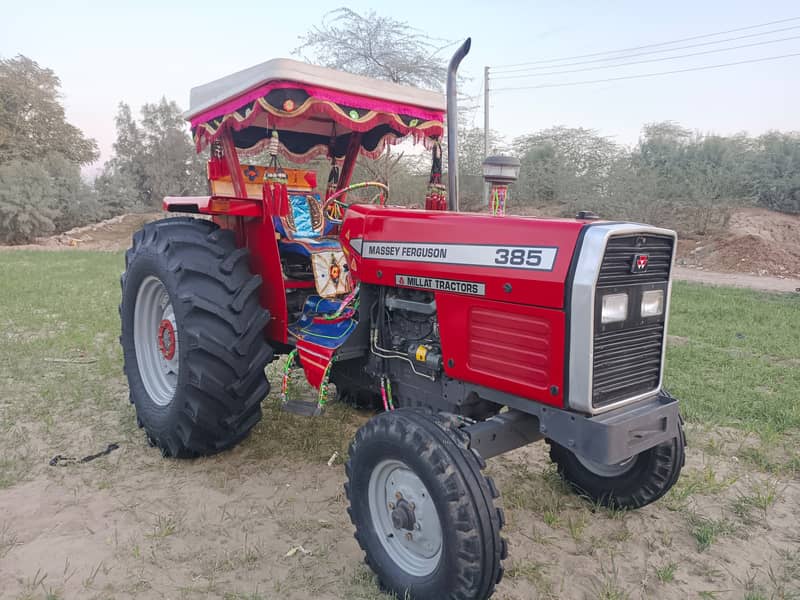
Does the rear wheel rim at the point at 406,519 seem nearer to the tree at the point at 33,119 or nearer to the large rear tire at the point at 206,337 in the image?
the large rear tire at the point at 206,337

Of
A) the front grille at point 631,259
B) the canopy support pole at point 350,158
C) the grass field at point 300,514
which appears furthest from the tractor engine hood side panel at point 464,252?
the canopy support pole at point 350,158

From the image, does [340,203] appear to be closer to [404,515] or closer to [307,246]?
A: [307,246]

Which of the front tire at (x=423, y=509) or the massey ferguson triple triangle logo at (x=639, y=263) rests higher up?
the massey ferguson triple triangle logo at (x=639, y=263)

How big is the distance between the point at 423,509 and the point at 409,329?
920 millimetres

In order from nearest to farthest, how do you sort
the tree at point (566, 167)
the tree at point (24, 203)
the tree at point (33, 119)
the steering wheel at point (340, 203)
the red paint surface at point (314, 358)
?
1. the red paint surface at point (314, 358)
2. the steering wheel at point (340, 203)
3. the tree at point (566, 167)
4. the tree at point (24, 203)
5. the tree at point (33, 119)

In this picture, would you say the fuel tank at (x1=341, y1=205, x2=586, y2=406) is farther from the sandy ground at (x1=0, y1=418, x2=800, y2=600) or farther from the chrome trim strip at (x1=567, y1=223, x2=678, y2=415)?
the sandy ground at (x1=0, y1=418, x2=800, y2=600)

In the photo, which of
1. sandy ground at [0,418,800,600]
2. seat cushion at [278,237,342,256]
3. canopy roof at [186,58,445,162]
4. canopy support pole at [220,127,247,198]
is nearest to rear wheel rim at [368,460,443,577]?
sandy ground at [0,418,800,600]

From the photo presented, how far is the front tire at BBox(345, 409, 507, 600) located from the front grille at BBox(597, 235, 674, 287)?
32.9 inches

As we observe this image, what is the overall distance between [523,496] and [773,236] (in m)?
16.3

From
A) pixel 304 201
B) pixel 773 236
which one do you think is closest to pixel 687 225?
pixel 773 236

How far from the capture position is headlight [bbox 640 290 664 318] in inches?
91.5

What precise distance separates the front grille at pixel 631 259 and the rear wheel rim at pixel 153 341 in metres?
2.71

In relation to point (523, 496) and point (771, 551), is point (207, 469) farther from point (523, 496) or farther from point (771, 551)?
point (771, 551)

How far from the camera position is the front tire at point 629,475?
2703 mm
